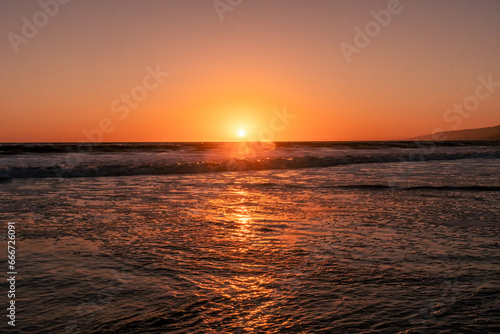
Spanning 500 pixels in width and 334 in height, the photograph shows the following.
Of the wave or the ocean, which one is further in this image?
the wave

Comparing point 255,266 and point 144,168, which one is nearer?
point 255,266

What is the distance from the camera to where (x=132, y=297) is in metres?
3.99

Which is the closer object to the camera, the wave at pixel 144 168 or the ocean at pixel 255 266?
the ocean at pixel 255 266

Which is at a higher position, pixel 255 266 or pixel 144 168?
pixel 144 168

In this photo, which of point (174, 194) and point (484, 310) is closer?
point (484, 310)

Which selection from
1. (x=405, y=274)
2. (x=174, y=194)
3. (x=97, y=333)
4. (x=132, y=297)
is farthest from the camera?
(x=174, y=194)

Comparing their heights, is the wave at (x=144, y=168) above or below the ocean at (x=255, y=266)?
above

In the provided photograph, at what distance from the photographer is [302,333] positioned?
3.26m

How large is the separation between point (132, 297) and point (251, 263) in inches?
63.1

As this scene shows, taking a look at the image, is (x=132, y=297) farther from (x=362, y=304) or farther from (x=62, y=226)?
(x=62, y=226)

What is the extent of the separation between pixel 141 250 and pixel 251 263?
167cm

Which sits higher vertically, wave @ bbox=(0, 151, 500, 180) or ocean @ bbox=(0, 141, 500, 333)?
wave @ bbox=(0, 151, 500, 180)

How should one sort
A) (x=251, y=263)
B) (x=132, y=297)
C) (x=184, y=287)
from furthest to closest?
(x=251, y=263) → (x=184, y=287) → (x=132, y=297)

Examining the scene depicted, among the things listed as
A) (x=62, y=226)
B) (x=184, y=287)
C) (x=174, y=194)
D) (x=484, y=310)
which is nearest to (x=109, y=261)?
(x=184, y=287)
